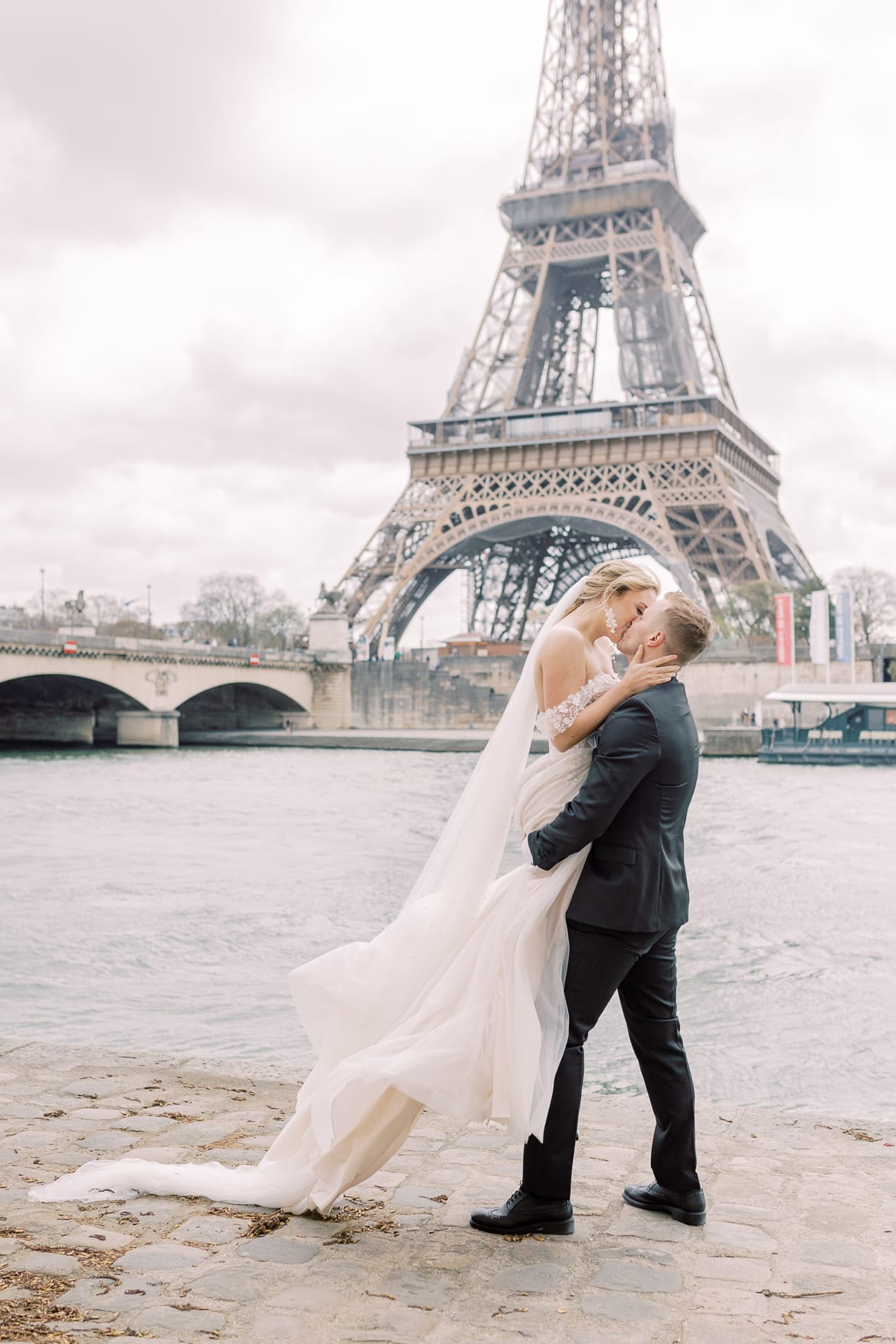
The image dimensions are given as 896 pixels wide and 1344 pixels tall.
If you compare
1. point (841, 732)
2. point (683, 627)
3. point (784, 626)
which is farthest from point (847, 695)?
point (683, 627)

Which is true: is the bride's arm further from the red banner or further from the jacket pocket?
the red banner

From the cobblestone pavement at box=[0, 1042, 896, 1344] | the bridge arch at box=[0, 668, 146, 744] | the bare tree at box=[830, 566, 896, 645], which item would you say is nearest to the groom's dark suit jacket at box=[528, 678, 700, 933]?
the cobblestone pavement at box=[0, 1042, 896, 1344]

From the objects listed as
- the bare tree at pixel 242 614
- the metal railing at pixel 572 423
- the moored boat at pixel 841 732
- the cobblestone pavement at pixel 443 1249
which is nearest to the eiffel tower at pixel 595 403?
the metal railing at pixel 572 423

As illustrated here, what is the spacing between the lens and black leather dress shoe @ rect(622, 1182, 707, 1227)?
3.68m

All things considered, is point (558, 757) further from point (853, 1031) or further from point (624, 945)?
point (853, 1031)

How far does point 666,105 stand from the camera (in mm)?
55812

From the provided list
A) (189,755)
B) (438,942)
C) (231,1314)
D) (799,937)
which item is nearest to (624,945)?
(438,942)

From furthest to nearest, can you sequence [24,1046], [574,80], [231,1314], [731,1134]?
[574,80] < [24,1046] < [731,1134] < [231,1314]

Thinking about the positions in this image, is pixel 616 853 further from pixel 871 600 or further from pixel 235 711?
pixel 871 600

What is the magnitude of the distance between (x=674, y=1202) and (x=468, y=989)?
0.88m

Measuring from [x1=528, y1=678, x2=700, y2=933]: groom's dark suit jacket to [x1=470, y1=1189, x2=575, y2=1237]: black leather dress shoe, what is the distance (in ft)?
2.51

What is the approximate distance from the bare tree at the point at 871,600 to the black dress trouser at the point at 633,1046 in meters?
59.4

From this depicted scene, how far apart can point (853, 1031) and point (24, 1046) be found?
4.93 m

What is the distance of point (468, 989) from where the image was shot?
3.62 m
